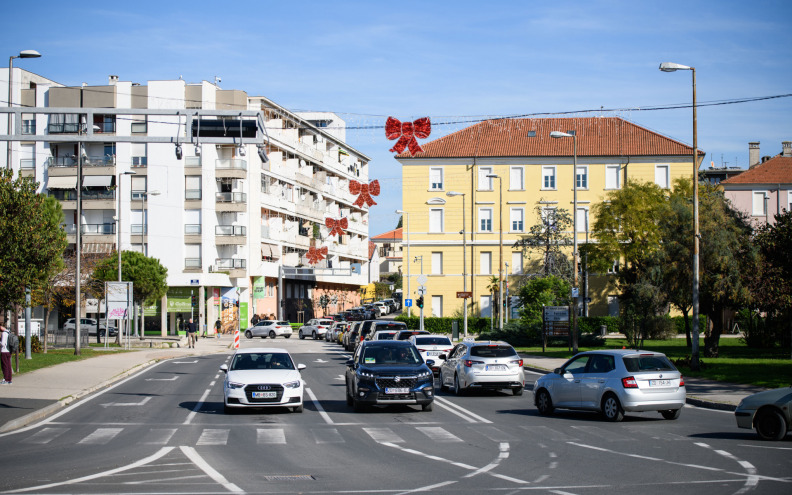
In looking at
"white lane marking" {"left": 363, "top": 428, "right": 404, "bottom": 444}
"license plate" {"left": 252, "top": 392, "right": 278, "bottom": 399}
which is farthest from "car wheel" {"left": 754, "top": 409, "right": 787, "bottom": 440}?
"license plate" {"left": 252, "top": 392, "right": 278, "bottom": 399}

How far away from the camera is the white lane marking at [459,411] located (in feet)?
59.6

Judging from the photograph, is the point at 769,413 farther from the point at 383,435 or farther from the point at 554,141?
the point at 554,141

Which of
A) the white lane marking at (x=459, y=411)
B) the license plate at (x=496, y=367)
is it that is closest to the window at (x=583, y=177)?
the license plate at (x=496, y=367)

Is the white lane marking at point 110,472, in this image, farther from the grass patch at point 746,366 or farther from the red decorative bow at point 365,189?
the red decorative bow at point 365,189

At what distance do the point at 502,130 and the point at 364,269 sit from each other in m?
47.3

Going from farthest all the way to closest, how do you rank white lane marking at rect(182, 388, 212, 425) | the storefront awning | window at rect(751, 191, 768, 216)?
the storefront awning, window at rect(751, 191, 768, 216), white lane marking at rect(182, 388, 212, 425)

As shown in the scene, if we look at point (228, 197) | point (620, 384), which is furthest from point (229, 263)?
point (620, 384)

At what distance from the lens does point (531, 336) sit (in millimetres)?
49344

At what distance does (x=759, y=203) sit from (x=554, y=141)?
19.3 meters

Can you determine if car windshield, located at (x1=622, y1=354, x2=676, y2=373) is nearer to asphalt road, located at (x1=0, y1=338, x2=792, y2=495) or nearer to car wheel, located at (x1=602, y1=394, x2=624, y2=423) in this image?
car wheel, located at (x1=602, y1=394, x2=624, y2=423)

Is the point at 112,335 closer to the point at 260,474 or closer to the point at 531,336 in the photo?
the point at 531,336

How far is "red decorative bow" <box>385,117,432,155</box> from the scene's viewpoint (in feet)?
112

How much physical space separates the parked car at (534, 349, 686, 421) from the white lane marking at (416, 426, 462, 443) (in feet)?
11.0

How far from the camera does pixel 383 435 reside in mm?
15742
